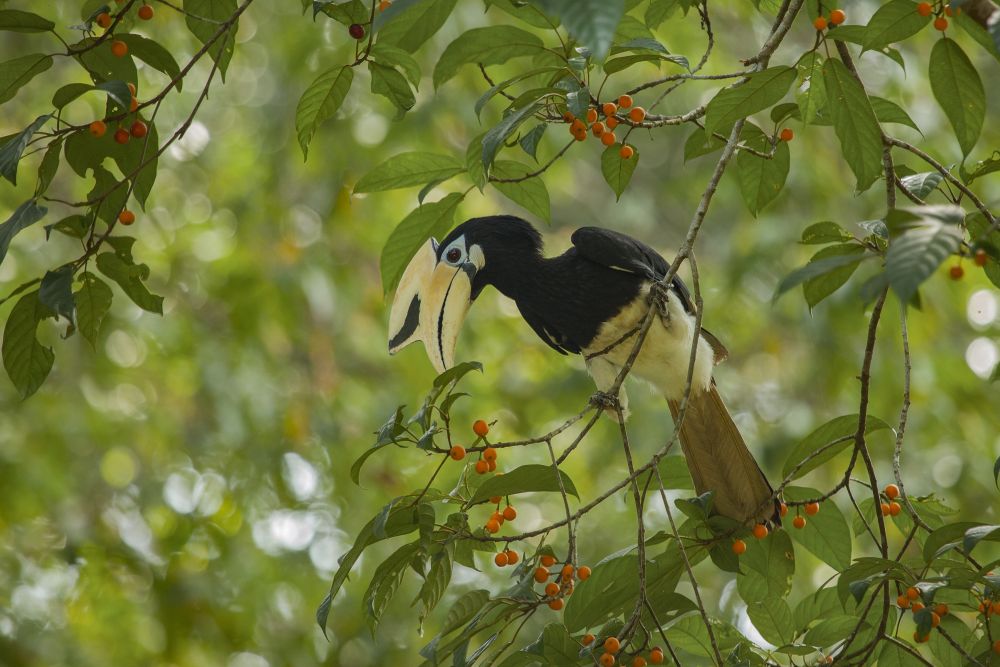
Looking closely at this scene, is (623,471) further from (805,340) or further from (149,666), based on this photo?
(149,666)

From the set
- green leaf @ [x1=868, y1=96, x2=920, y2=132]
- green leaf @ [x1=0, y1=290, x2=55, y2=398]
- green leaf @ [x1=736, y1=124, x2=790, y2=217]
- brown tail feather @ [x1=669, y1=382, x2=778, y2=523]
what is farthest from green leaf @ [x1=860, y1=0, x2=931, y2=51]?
green leaf @ [x1=0, y1=290, x2=55, y2=398]

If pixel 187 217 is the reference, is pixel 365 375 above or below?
below

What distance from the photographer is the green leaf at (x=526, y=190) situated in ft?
5.05

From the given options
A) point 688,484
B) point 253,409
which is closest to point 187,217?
point 253,409

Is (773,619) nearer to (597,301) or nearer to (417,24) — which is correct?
(597,301)

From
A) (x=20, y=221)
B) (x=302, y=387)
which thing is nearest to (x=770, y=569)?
(x=20, y=221)

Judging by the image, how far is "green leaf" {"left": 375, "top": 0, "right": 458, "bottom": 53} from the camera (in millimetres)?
1266

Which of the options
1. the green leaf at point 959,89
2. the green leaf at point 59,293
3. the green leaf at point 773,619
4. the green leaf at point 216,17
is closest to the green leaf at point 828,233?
the green leaf at point 959,89

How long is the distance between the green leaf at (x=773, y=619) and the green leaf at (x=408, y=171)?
29.7 inches

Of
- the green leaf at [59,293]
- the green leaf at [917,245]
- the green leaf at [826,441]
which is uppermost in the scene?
the green leaf at [59,293]

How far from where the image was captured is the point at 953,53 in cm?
124

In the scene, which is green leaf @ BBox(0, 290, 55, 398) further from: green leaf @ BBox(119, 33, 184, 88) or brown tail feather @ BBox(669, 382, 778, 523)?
brown tail feather @ BBox(669, 382, 778, 523)

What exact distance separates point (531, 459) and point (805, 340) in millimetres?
1093

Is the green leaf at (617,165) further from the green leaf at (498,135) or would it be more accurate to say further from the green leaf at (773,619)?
the green leaf at (773,619)
